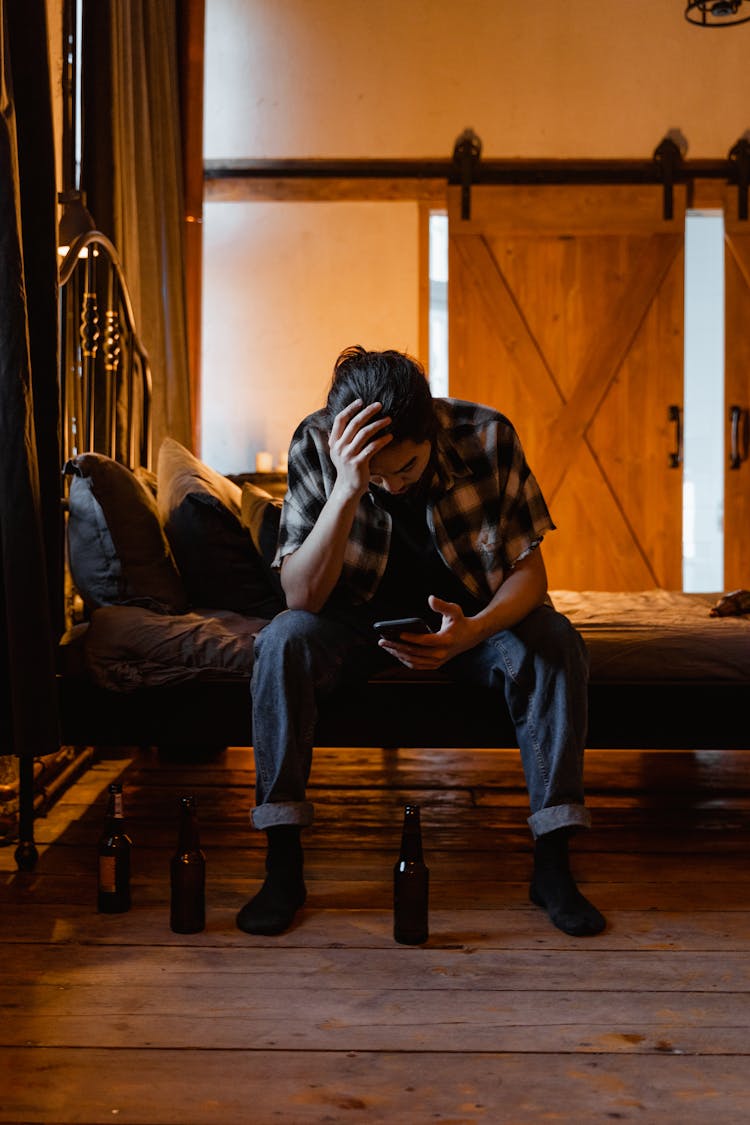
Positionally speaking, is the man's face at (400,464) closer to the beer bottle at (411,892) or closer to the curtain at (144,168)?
the beer bottle at (411,892)

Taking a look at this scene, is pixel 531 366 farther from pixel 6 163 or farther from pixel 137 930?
pixel 137 930

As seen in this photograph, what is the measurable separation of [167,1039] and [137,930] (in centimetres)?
42

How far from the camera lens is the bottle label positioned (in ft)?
6.42

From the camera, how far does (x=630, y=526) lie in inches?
240

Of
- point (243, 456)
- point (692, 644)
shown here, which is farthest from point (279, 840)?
point (243, 456)

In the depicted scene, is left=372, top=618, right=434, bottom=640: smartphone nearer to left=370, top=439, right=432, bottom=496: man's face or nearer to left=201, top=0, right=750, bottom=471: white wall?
left=370, top=439, right=432, bottom=496: man's face

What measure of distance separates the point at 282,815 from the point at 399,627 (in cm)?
39

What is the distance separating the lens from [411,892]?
1831 mm

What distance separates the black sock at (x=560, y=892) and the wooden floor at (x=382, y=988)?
0.09ft

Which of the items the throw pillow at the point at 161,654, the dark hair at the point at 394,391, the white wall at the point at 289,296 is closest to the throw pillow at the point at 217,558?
the throw pillow at the point at 161,654

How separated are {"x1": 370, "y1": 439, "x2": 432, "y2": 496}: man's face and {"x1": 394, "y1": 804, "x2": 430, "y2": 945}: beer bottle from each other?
61 centimetres

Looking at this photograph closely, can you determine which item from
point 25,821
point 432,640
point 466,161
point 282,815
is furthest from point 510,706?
point 466,161

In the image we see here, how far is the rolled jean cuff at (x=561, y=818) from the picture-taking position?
194 centimetres

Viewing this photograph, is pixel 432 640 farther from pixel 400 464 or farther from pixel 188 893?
pixel 188 893
